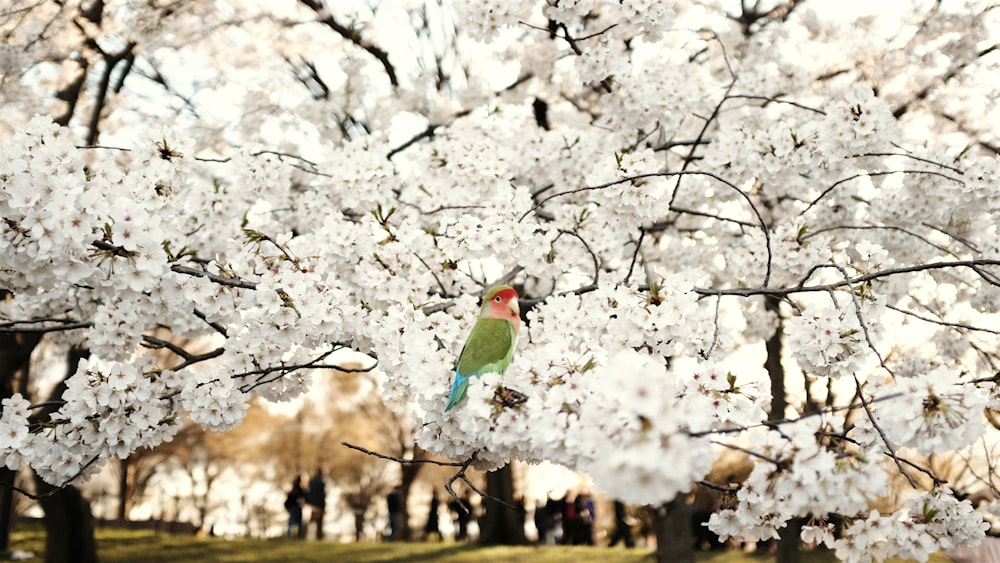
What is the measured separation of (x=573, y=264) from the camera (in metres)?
4.82

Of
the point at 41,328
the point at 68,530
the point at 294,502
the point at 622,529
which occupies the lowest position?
the point at 622,529

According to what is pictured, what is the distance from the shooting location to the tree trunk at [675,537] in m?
8.62

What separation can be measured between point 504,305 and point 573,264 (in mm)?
2242

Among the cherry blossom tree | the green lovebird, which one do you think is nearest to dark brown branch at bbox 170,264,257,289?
the cherry blossom tree

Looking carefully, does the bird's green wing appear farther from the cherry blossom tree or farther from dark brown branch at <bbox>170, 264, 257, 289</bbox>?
dark brown branch at <bbox>170, 264, 257, 289</bbox>

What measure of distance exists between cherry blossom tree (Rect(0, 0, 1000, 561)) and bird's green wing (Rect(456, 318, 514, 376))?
6 cm

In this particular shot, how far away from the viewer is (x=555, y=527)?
1508cm

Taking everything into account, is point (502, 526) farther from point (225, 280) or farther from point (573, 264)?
point (225, 280)

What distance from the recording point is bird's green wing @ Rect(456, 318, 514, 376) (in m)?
2.44

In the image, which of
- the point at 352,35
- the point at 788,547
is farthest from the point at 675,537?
the point at 352,35

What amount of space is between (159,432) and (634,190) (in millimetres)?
2733

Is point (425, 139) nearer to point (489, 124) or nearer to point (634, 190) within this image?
point (489, 124)

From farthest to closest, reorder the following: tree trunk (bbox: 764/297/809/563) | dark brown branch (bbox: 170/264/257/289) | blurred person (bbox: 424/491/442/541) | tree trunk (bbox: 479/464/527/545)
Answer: blurred person (bbox: 424/491/442/541) < tree trunk (bbox: 479/464/527/545) < tree trunk (bbox: 764/297/809/563) < dark brown branch (bbox: 170/264/257/289)

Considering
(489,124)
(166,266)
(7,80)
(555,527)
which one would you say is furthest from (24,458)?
(555,527)
